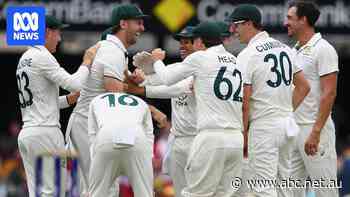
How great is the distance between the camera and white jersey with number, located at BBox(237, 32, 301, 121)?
11.5 meters

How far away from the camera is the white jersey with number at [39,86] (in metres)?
11.9

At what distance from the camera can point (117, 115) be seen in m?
10.7

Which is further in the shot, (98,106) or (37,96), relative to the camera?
(37,96)

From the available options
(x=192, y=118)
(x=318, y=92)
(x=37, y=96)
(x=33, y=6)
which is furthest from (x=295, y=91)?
(x=33, y=6)

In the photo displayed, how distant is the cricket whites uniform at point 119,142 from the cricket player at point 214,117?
23.9 inches

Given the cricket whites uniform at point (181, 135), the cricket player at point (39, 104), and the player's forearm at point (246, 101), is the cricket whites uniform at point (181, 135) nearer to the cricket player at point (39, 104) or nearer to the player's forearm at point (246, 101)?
the player's forearm at point (246, 101)

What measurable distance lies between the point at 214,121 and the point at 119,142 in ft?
3.81

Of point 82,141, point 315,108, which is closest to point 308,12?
point 315,108

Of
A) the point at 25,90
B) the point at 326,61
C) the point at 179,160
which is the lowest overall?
the point at 179,160

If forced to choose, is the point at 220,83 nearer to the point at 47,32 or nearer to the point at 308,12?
the point at 308,12

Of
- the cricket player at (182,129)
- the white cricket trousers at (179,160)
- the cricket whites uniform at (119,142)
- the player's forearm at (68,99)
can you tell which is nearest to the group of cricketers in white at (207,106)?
the cricket whites uniform at (119,142)

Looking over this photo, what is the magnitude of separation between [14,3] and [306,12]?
7.76 m

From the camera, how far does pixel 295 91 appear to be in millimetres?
11648

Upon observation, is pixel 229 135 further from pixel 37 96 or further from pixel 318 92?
pixel 37 96
